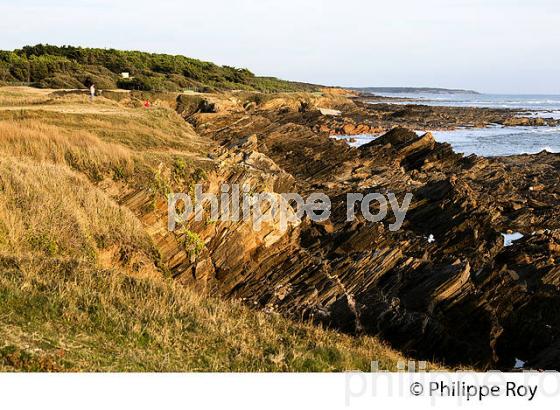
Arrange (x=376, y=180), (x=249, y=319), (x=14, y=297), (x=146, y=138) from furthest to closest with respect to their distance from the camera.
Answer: (x=376, y=180) → (x=146, y=138) → (x=249, y=319) → (x=14, y=297)

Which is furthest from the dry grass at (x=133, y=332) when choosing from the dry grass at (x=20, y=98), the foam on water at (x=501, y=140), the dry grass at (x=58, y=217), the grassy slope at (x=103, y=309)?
the foam on water at (x=501, y=140)

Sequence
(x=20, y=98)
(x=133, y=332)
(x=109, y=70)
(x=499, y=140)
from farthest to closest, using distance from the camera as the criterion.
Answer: (x=109, y=70), (x=499, y=140), (x=20, y=98), (x=133, y=332)

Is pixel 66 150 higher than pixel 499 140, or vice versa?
pixel 66 150

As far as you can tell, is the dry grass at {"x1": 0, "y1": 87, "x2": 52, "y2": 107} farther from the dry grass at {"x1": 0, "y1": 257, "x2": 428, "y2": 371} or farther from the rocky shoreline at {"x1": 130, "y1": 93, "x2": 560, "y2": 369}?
the dry grass at {"x1": 0, "y1": 257, "x2": 428, "y2": 371}

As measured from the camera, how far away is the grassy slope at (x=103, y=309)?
606 cm

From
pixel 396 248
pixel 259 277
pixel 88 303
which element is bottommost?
pixel 259 277

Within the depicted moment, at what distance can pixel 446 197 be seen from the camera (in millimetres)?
18828

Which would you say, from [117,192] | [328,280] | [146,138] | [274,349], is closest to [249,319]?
[274,349]

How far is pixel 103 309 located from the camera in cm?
696

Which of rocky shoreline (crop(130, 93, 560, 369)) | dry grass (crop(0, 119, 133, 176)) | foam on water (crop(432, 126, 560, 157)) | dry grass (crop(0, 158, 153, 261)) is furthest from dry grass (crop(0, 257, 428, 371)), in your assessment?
foam on water (crop(432, 126, 560, 157))

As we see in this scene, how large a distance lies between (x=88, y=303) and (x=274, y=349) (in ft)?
7.79

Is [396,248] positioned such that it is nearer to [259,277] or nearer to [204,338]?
[259,277]
